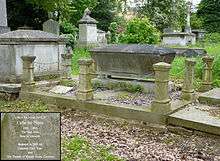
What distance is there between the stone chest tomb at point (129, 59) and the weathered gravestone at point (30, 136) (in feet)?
17.5

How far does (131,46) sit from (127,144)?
369cm

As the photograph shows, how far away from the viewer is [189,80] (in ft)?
27.5

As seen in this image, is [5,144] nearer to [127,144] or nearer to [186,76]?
[127,144]

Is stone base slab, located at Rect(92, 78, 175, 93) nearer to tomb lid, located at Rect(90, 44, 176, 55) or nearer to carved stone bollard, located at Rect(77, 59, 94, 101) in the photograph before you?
tomb lid, located at Rect(90, 44, 176, 55)

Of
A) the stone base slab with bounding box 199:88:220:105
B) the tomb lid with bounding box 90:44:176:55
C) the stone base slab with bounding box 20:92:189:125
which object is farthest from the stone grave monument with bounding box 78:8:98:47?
the stone base slab with bounding box 199:88:220:105

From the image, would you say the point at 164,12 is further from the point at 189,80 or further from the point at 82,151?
the point at 82,151

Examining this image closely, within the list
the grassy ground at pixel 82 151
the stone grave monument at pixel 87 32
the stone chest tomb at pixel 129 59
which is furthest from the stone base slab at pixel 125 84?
the stone grave monument at pixel 87 32

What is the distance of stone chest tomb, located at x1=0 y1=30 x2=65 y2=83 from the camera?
34.0ft

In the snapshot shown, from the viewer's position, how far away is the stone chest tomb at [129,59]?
29.5 feet

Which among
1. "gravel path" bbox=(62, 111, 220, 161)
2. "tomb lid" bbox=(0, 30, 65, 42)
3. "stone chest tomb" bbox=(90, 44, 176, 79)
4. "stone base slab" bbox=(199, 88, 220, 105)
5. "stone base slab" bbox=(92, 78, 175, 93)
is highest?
"tomb lid" bbox=(0, 30, 65, 42)

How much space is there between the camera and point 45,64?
36.6 ft

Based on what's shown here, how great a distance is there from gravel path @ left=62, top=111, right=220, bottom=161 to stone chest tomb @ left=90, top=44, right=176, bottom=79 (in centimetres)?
185

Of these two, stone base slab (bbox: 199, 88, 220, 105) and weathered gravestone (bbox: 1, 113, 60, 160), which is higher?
weathered gravestone (bbox: 1, 113, 60, 160)

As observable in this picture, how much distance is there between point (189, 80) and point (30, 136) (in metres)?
5.36
